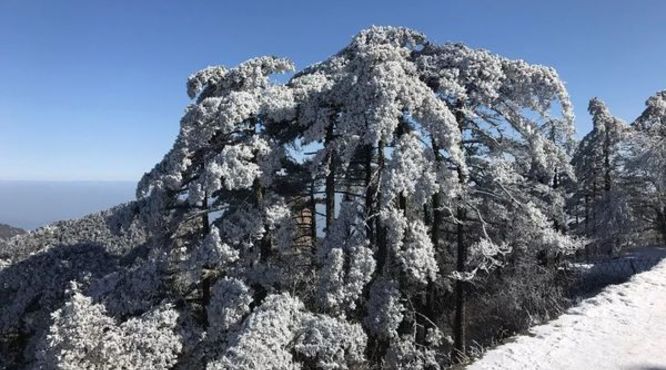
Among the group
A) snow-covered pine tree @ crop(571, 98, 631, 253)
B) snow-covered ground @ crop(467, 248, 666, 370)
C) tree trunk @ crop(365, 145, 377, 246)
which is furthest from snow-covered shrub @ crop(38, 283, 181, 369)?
snow-covered pine tree @ crop(571, 98, 631, 253)

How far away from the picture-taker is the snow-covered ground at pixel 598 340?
27.7 ft

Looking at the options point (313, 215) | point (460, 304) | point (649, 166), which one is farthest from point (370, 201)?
point (649, 166)

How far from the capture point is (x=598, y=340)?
30.6 ft

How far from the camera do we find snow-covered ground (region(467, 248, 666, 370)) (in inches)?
333

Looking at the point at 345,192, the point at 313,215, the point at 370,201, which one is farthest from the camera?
the point at 313,215

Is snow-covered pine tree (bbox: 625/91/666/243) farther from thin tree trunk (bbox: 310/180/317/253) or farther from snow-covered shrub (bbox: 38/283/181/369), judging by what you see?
snow-covered shrub (bbox: 38/283/181/369)

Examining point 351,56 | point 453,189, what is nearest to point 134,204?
point 351,56

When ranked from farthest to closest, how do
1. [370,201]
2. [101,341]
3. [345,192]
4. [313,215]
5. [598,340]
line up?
[313,215], [345,192], [370,201], [101,341], [598,340]

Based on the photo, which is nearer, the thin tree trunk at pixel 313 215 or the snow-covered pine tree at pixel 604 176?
the thin tree trunk at pixel 313 215

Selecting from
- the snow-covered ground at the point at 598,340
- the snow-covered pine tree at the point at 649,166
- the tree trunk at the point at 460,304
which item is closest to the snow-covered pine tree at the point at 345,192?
the tree trunk at the point at 460,304

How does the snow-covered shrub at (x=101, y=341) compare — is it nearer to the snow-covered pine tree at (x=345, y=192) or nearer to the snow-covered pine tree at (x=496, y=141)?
the snow-covered pine tree at (x=345, y=192)

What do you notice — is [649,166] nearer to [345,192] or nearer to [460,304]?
[460,304]

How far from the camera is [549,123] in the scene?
15281 millimetres

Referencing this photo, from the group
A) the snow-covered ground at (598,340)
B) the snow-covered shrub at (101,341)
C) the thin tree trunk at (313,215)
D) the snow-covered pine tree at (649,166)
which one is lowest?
the snow-covered shrub at (101,341)
